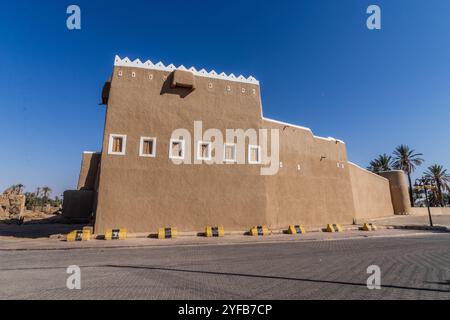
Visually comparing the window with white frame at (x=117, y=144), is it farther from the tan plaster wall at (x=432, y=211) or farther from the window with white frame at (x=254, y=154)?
the tan plaster wall at (x=432, y=211)

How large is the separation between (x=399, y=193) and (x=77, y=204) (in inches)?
1746

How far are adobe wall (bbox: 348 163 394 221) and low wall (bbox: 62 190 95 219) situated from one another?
2987cm

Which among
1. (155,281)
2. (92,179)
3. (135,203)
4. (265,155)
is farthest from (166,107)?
(92,179)

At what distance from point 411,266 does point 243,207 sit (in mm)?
12042

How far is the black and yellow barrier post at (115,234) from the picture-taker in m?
15.5

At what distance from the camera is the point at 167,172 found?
59.4ft

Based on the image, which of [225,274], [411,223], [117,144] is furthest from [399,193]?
[225,274]

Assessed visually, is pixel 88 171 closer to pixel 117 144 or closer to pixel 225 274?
pixel 117 144

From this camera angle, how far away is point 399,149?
4678 cm

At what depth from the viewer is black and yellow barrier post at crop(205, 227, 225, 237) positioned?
17641 millimetres

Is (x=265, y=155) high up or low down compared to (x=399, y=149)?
down
